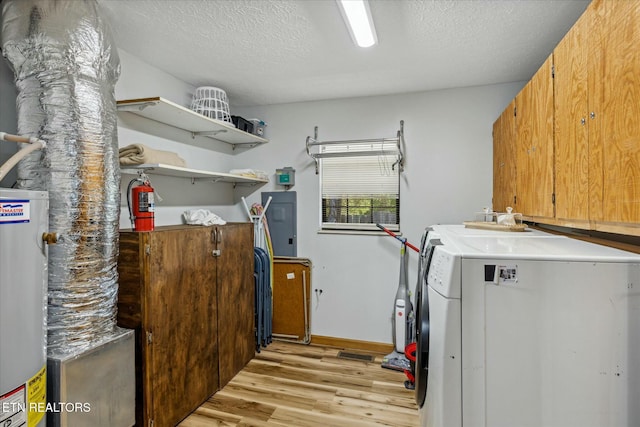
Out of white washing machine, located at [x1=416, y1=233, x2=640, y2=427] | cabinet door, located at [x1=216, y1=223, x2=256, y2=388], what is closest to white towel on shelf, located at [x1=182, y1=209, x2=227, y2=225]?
cabinet door, located at [x1=216, y1=223, x2=256, y2=388]

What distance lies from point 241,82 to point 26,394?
2.49 meters

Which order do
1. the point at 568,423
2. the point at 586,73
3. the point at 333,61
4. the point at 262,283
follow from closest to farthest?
1. the point at 568,423
2. the point at 586,73
3. the point at 333,61
4. the point at 262,283

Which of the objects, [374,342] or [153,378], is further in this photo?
[374,342]

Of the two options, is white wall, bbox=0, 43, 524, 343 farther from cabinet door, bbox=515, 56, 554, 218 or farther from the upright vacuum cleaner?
cabinet door, bbox=515, 56, 554, 218

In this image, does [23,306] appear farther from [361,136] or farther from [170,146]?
[361,136]

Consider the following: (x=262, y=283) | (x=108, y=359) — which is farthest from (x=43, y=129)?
(x=262, y=283)

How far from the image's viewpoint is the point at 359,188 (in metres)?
3.34

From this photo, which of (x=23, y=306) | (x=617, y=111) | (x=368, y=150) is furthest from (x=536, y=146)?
(x=23, y=306)

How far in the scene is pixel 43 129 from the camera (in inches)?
56.1

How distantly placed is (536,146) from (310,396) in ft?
7.44

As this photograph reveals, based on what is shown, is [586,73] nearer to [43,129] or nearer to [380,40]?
[380,40]

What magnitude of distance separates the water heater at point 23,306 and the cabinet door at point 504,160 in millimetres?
2681

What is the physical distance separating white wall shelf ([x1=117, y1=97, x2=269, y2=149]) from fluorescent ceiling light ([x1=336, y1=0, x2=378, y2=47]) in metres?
1.20

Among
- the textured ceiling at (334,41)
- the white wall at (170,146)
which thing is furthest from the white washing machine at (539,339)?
the white wall at (170,146)
